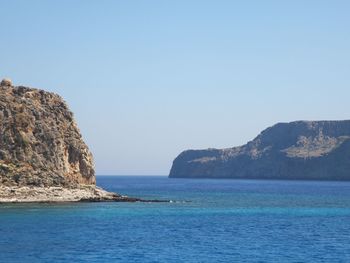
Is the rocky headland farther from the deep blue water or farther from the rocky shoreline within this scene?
the deep blue water

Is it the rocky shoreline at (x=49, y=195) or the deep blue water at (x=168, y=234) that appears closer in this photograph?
the deep blue water at (x=168, y=234)

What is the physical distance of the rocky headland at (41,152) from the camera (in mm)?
108188

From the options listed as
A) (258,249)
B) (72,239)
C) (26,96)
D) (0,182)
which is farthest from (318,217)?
(26,96)

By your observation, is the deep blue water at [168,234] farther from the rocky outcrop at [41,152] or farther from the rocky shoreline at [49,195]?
the rocky outcrop at [41,152]

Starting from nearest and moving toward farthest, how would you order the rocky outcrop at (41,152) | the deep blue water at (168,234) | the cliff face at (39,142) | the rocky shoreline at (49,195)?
the deep blue water at (168,234) < the rocky shoreline at (49,195) < the rocky outcrop at (41,152) < the cliff face at (39,142)

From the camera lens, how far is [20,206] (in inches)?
3853

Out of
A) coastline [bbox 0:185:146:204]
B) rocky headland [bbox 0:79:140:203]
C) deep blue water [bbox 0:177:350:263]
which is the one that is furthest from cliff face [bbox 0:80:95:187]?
deep blue water [bbox 0:177:350:263]

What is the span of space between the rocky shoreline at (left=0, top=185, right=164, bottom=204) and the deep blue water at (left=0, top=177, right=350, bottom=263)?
3855 millimetres

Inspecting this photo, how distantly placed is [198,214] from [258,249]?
38125 mm

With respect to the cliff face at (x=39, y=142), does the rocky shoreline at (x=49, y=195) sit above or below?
below

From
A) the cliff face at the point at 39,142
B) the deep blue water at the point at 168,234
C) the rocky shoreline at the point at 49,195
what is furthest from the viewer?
the cliff face at the point at 39,142

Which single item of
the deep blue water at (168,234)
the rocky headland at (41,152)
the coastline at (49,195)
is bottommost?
the deep blue water at (168,234)

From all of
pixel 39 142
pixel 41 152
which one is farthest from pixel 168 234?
pixel 39 142

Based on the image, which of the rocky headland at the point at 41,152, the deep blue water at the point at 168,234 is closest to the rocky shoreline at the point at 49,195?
the rocky headland at the point at 41,152
